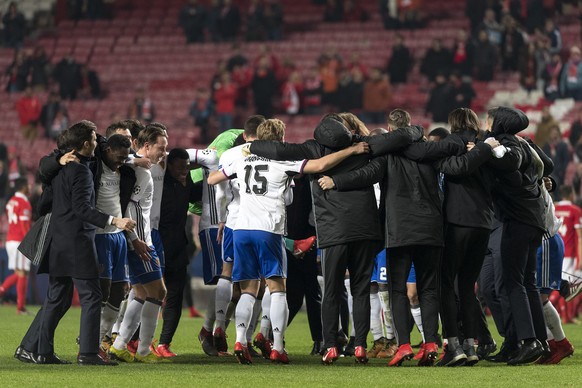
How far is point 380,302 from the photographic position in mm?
9734

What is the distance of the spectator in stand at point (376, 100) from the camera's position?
A: 22312mm

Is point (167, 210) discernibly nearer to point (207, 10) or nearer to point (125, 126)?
point (125, 126)

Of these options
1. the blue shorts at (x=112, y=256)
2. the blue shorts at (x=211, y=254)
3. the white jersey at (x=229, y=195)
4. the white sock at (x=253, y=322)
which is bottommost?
the white sock at (x=253, y=322)

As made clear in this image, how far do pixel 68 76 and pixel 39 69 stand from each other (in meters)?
0.82

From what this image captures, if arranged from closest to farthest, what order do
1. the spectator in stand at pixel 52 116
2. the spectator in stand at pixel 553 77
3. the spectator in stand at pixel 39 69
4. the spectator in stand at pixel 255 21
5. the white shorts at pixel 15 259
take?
the white shorts at pixel 15 259
the spectator in stand at pixel 553 77
the spectator in stand at pixel 52 116
the spectator in stand at pixel 255 21
the spectator in stand at pixel 39 69

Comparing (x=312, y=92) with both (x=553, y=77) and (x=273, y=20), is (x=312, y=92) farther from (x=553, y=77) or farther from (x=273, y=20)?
(x=553, y=77)

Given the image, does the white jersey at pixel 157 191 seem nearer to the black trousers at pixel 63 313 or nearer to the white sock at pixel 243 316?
the white sock at pixel 243 316

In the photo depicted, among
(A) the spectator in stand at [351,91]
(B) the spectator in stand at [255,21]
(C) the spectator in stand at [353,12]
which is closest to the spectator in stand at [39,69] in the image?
(B) the spectator in stand at [255,21]

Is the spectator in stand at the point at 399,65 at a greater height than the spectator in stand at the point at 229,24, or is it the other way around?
the spectator in stand at the point at 229,24

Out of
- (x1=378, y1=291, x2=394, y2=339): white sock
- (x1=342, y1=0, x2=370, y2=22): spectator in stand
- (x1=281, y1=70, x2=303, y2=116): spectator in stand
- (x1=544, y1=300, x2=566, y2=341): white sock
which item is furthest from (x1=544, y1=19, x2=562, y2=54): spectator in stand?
(x1=544, y1=300, x2=566, y2=341): white sock

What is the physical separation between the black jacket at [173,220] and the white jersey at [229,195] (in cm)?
31

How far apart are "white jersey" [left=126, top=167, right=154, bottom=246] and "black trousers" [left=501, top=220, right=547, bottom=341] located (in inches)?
106

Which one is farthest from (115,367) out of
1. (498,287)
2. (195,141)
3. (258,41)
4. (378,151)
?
(258,41)

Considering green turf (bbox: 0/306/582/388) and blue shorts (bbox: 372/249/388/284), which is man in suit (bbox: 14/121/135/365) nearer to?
green turf (bbox: 0/306/582/388)
